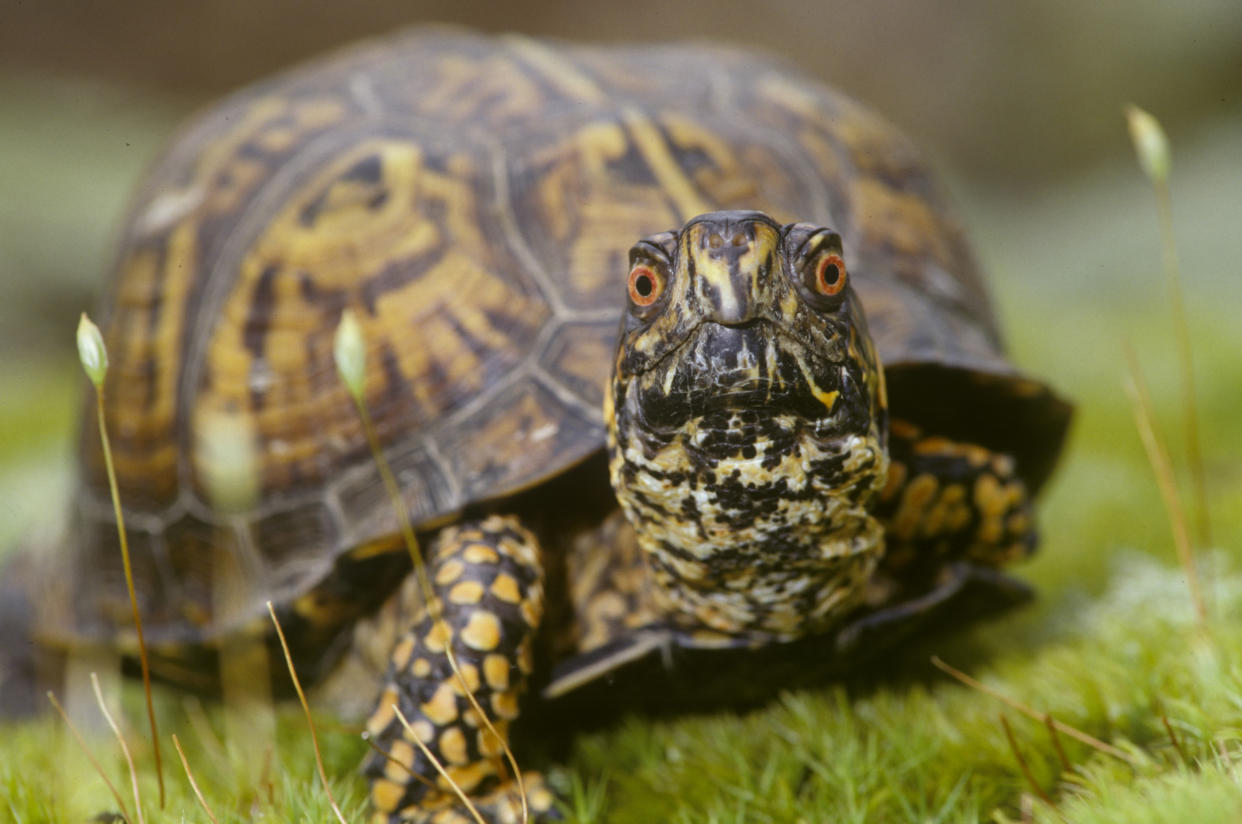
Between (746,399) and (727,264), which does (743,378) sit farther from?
(727,264)

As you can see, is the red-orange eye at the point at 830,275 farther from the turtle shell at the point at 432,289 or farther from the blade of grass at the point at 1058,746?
the blade of grass at the point at 1058,746

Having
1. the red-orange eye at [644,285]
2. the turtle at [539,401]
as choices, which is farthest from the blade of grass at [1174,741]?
the red-orange eye at [644,285]

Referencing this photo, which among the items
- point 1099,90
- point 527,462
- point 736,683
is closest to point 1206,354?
point 736,683

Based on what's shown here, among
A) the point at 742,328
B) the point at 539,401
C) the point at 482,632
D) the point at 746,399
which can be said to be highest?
the point at 742,328

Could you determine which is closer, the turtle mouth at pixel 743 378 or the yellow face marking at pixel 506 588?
the turtle mouth at pixel 743 378

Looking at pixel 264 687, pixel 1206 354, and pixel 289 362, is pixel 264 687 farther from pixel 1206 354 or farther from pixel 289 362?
pixel 1206 354

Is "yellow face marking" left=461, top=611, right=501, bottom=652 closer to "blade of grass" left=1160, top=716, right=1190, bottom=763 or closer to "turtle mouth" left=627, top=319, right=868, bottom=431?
"turtle mouth" left=627, top=319, right=868, bottom=431

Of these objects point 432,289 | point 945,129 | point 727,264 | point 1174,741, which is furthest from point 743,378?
point 945,129
